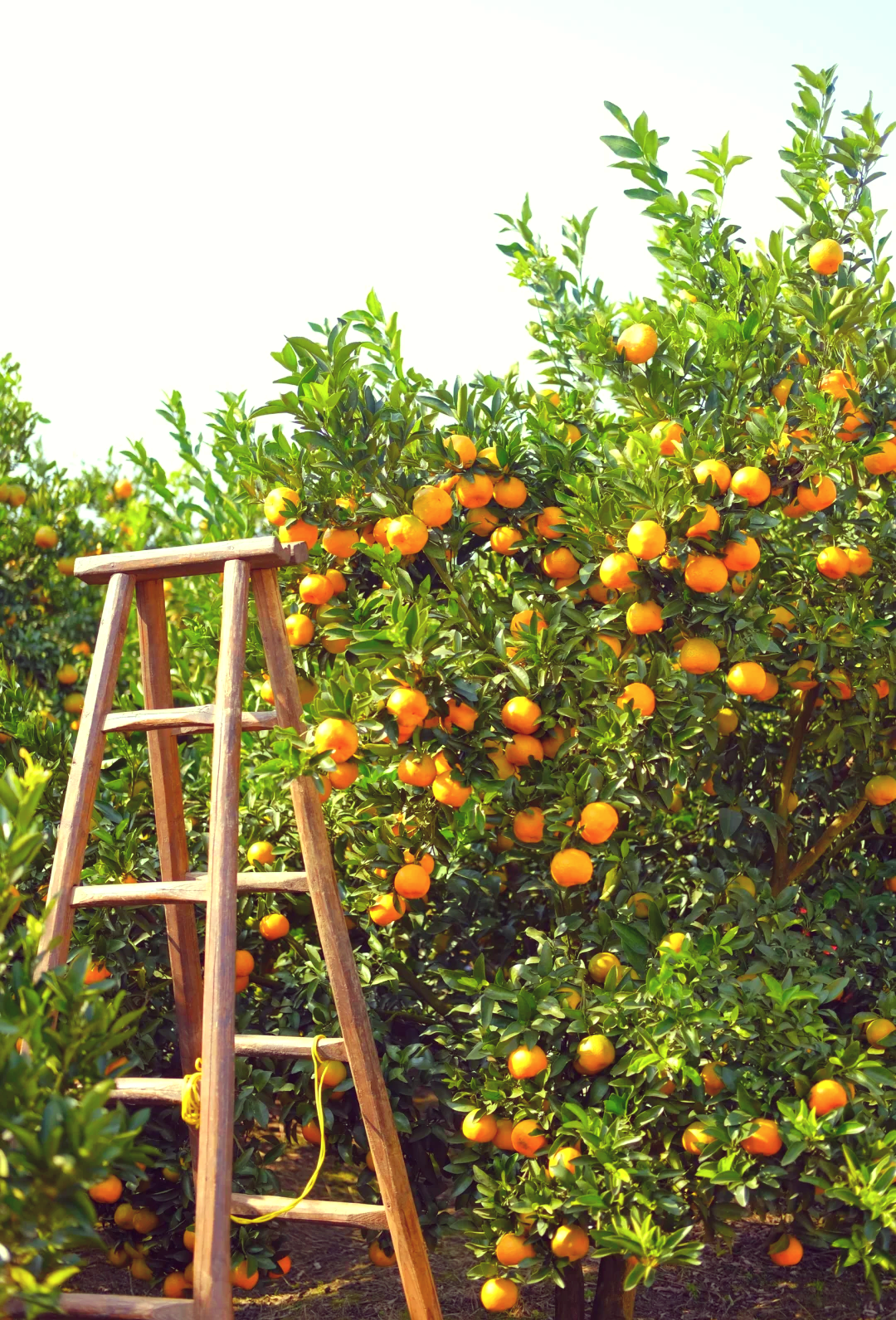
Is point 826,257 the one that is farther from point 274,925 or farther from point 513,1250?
point 513,1250

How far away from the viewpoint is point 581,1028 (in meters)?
2.79

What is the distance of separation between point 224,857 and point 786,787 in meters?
1.60

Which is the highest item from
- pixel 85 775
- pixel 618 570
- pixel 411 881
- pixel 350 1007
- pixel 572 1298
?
pixel 618 570

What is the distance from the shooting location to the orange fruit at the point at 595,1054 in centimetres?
280

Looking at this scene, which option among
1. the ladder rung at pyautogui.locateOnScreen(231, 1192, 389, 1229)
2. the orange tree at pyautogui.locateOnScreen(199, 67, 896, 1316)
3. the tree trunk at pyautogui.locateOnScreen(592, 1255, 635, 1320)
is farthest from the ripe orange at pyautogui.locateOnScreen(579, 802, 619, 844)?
the tree trunk at pyautogui.locateOnScreen(592, 1255, 635, 1320)

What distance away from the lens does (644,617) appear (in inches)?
111

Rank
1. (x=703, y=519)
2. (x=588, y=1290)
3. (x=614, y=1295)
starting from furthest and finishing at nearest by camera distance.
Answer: (x=588, y=1290) → (x=614, y=1295) → (x=703, y=519)

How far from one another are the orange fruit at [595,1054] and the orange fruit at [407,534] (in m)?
1.21

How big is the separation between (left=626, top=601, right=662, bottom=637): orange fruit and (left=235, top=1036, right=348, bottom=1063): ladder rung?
3.91 feet

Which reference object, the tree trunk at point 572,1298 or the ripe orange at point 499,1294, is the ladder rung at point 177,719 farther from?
the tree trunk at point 572,1298

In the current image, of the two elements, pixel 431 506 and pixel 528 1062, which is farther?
pixel 431 506

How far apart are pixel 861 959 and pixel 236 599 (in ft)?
6.15

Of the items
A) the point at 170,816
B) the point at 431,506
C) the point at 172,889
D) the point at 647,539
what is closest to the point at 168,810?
the point at 170,816

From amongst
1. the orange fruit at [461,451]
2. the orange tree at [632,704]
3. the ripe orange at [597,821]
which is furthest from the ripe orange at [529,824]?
the orange fruit at [461,451]
